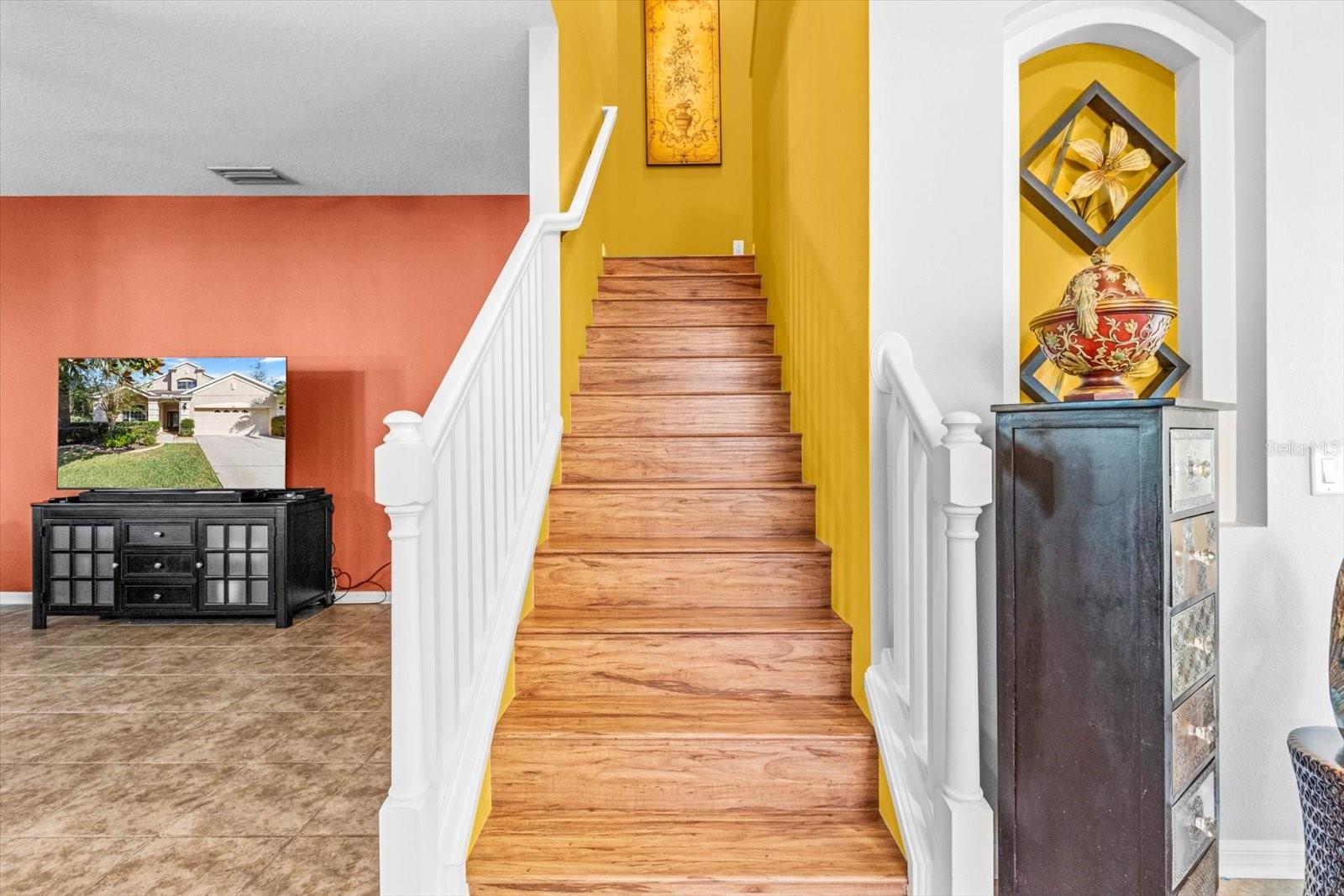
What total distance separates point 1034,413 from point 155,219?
→ 506 cm

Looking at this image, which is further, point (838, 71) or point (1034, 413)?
point (838, 71)

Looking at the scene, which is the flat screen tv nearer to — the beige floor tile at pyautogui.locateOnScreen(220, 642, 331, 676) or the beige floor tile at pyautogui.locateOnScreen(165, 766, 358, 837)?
the beige floor tile at pyautogui.locateOnScreen(220, 642, 331, 676)

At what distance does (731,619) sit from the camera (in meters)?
1.97

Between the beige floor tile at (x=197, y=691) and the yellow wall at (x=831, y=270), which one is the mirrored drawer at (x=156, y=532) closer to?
the beige floor tile at (x=197, y=691)

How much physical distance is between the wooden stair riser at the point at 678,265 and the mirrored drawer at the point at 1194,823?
3093 millimetres

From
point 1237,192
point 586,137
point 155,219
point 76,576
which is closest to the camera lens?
point 1237,192

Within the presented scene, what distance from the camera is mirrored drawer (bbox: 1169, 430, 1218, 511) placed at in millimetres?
1287

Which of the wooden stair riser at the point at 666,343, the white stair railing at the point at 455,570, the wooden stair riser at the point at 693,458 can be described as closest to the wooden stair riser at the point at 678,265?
the wooden stair riser at the point at 666,343

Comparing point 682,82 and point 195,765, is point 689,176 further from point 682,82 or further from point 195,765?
point 195,765

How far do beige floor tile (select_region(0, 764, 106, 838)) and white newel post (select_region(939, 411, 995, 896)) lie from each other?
2319 mm

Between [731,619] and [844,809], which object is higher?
[731,619]

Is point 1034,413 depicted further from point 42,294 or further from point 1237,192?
point 42,294

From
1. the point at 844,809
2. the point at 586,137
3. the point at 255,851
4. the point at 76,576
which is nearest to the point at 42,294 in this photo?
the point at 76,576

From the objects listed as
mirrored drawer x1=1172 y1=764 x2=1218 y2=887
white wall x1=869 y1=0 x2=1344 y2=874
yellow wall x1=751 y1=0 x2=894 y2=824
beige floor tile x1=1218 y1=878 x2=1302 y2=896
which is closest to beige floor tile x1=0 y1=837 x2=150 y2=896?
yellow wall x1=751 y1=0 x2=894 y2=824
